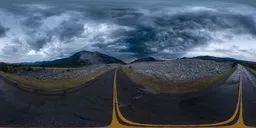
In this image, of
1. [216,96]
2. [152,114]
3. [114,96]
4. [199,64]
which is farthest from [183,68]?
[152,114]

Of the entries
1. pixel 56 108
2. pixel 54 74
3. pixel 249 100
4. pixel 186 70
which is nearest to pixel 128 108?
pixel 56 108

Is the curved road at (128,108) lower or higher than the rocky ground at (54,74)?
lower

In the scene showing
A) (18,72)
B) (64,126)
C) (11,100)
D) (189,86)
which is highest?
(18,72)

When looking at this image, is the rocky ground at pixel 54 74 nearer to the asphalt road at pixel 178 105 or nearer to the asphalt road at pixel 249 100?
the asphalt road at pixel 178 105

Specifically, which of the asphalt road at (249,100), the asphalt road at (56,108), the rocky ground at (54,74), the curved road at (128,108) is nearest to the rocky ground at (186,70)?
the asphalt road at (249,100)

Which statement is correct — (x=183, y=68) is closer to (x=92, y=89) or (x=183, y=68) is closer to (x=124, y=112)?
(x=92, y=89)

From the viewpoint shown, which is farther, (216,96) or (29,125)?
(216,96)

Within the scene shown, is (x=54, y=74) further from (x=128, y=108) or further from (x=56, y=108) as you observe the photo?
(x=128, y=108)

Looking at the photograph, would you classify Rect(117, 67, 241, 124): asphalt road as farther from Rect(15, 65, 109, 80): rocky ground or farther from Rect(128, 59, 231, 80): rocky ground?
Rect(15, 65, 109, 80): rocky ground

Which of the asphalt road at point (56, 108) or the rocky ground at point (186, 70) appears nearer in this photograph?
the asphalt road at point (56, 108)
